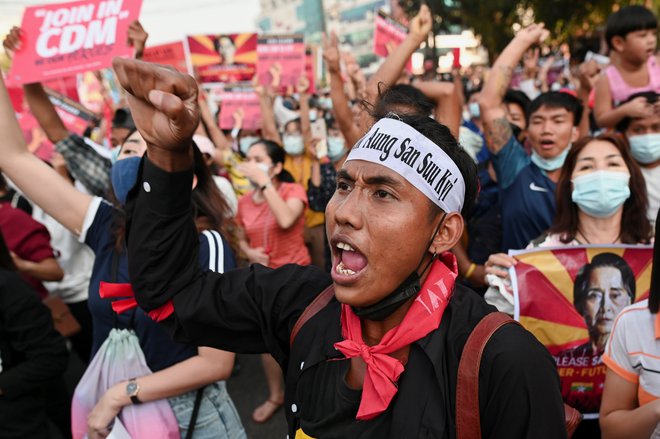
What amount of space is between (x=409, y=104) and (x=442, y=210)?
15.3 inches

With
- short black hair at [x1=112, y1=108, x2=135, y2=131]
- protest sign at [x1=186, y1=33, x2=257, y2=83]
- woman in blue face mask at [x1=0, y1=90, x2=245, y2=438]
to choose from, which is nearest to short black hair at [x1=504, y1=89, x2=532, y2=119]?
short black hair at [x1=112, y1=108, x2=135, y2=131]

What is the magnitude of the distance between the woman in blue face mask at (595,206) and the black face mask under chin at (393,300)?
118 centimetres

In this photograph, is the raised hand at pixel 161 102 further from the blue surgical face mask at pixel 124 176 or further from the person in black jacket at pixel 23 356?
the person in black jacket at pixel 23 356

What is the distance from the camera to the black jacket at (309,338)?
4.06 ft

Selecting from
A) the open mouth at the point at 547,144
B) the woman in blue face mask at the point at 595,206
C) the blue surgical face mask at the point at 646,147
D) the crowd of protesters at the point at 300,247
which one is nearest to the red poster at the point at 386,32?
the crowd of protesters at the point at 300,247

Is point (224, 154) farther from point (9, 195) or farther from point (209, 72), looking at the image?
point (209, 72)

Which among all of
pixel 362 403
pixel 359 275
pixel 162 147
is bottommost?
pixel 362 403

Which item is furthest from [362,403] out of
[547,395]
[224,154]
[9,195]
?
[224,154]

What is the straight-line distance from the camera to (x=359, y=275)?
1369 millimetres

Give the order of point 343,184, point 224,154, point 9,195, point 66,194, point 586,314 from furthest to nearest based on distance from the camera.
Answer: point 224,154 < point 9,195 < point 586,314 < point 66,194 < point 343,184

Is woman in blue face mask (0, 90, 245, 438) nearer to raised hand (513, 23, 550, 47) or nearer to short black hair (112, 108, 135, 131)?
short black hair (112, 108, 135, 131)

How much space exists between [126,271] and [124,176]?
40 centimetres

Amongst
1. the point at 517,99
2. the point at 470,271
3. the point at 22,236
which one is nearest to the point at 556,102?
the point at 470,271

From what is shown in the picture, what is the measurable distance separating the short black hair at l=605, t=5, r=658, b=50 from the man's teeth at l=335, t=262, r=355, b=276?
4309 mm
